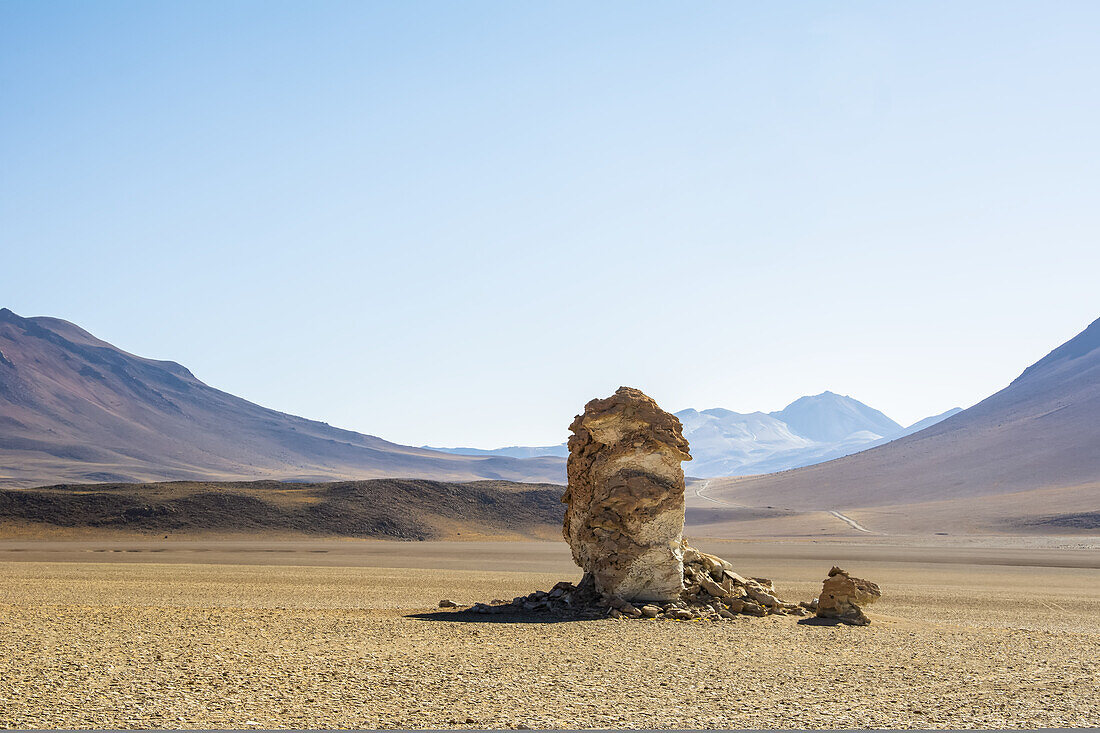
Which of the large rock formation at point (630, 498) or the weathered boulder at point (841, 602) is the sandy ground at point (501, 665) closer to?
the weathered boulder at point (841, 602)

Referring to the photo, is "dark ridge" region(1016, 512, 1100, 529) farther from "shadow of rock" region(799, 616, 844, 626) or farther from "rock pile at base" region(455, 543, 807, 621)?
"shadow of rock" region(799, 616, 844, 626)

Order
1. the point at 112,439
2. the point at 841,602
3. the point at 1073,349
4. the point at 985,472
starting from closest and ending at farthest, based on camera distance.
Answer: the point at 841,602 → the point at 985,472 → the point at 1073,349 → the point at 112,439

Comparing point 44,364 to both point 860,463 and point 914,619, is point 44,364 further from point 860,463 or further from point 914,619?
point 914,619

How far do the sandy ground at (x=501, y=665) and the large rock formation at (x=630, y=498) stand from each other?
149 centimetres

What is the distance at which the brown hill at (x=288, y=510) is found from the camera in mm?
49250

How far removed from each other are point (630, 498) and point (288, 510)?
39962 mm

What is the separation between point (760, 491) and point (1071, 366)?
212ft

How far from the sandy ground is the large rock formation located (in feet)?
4.90

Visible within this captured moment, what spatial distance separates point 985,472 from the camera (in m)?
98.1

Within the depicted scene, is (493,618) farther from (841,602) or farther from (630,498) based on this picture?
(841,602)

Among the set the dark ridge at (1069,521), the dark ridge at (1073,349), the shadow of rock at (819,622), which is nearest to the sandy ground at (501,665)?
the shadow of rock at (819,622)

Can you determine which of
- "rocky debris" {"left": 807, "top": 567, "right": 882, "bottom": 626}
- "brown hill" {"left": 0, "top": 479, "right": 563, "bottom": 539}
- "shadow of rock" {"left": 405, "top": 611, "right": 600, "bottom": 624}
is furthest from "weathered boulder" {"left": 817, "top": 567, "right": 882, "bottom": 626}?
"brown hill" {"left": 0, "top": 479, "right": 563, "bottom": 539}

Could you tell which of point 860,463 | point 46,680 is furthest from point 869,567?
point 860,463

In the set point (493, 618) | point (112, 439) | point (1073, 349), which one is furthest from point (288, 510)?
point (1073, 349)
